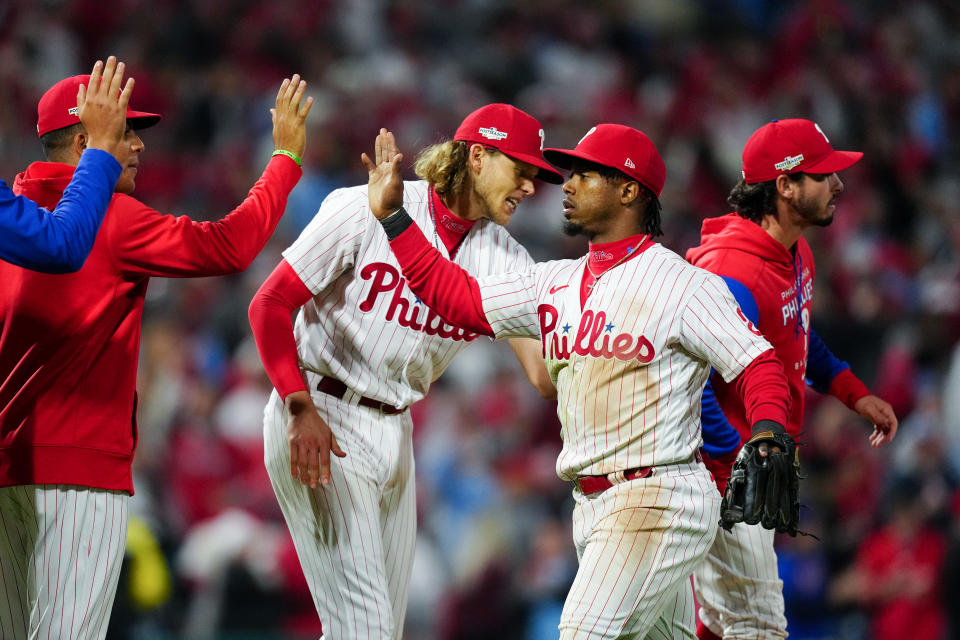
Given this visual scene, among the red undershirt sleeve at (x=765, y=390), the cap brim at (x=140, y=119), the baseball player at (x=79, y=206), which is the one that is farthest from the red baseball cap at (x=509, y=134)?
the baseball player at (x=79, y=206)

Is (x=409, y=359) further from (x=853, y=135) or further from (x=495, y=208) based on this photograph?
(x=853, y=135)

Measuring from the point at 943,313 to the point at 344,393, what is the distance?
5229 millimetres

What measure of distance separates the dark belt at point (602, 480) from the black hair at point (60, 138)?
1796mm

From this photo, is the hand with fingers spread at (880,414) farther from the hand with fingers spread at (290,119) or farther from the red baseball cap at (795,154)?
the hand with fingers spread at (290,119)

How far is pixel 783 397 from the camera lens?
10.3 feet

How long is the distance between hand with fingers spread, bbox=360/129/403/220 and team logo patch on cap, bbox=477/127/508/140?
59 cm

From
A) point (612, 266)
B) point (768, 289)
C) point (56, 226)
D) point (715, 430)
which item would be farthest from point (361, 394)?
point (768, 289)

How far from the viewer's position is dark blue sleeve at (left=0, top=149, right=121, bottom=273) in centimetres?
275

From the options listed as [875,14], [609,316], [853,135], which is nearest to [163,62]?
[853,135]

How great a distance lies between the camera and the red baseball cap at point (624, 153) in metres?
3.46

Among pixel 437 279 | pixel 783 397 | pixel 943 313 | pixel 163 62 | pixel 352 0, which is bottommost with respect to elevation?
pixel 783 397

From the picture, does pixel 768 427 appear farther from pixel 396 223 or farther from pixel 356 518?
pixel 356 518

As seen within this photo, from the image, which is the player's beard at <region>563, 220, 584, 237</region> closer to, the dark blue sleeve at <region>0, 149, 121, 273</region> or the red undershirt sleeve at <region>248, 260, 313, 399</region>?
the red undershirt sleeve at <region>248, 260, 313, 399</region>

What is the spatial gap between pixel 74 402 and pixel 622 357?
1543mm
